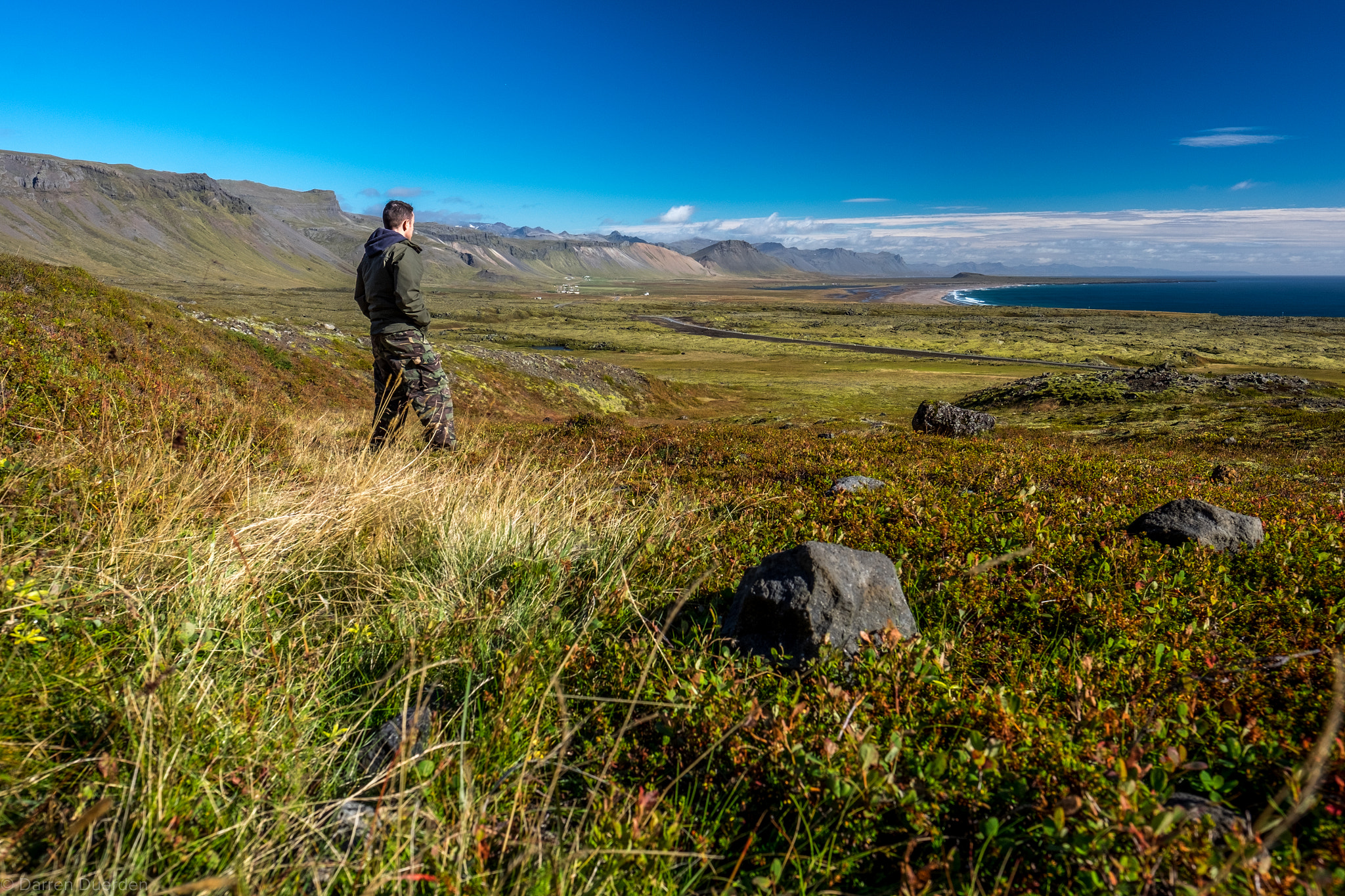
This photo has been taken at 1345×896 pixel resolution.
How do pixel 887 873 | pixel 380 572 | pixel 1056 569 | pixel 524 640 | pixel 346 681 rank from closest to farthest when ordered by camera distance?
1. pixel 887 873
2. pixel 346 681
3. pixel 524 640
4. pixel 380 572
5. pixel 1056 569

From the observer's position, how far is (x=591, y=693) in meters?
2.94

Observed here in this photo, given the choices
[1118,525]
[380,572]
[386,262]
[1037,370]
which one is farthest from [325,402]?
[1037,370]

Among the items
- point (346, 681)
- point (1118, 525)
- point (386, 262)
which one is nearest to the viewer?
point (346, 681)

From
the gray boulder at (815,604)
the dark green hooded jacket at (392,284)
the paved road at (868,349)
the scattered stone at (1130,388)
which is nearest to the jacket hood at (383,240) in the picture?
the dark green hooded jacket at (392,284)

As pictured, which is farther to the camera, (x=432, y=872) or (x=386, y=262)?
(x=386, y=262)

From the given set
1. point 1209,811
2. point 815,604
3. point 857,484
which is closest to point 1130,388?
point 857,484

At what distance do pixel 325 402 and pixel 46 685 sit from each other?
18.0 metres

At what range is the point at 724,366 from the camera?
6134 cm

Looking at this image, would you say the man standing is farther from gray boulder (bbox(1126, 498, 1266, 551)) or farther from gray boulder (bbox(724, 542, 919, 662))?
gray boulder (bbox(1126, 498, 1266, 551))

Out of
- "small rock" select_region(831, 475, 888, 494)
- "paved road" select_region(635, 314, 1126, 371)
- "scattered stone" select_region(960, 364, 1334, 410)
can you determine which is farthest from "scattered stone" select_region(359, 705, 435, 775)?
"paved road" select_region(635, 314, 1126, 371)

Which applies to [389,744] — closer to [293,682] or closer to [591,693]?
[293,682]

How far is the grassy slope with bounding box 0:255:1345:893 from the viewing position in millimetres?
1979

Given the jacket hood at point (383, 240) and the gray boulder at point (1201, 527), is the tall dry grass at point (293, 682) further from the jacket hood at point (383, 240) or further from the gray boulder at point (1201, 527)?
the jacket hood at point (383, 240)

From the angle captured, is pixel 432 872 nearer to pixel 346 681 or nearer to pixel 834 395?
pixel 346 681
